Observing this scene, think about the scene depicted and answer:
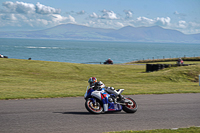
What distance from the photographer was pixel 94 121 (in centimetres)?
1004

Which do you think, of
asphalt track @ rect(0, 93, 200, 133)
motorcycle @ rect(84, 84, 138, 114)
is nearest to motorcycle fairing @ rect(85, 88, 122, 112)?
motorcycle @ rect(84, 84, 138, 114)

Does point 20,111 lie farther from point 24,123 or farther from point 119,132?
point 119,132

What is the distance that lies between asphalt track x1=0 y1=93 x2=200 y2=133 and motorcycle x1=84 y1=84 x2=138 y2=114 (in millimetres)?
234

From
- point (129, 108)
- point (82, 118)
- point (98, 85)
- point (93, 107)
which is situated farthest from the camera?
point (129, 108)

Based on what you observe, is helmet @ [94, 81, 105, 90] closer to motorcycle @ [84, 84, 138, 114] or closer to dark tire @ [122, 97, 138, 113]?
motorcycle @ [84, 84, 138, 114]

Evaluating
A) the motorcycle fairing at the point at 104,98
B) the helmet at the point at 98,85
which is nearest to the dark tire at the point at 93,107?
the motorcycle fairing at the point at 104,98

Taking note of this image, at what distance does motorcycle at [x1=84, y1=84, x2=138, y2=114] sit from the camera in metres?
11.3

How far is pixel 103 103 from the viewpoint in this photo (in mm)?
11359

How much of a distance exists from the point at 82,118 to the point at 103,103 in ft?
4.13

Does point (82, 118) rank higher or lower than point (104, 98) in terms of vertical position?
lower

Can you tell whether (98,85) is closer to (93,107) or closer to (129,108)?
(93,107)

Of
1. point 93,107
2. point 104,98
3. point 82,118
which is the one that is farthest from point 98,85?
point 82,118

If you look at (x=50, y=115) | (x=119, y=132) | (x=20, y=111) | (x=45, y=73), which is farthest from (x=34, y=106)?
(x=45, y=73)

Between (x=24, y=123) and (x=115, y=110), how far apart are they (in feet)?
12.7
